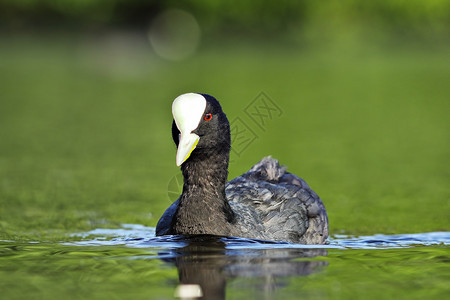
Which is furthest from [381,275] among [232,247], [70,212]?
[70,212]

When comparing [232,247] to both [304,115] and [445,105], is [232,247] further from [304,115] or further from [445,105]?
[445,105]

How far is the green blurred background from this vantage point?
10586 millimetres

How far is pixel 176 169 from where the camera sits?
41.9ft

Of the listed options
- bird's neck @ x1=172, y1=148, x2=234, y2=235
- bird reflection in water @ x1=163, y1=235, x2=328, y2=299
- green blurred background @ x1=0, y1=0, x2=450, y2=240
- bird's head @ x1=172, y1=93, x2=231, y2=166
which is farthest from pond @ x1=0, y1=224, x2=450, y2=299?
green blurred background @ x1=0, y1=0, x2=450, y2=240

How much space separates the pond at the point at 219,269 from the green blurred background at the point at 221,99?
1.79 meters

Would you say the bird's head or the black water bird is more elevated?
the bird's head

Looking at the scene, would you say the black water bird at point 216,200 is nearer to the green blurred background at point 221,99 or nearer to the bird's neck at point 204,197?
the bird's neck at point 204,197

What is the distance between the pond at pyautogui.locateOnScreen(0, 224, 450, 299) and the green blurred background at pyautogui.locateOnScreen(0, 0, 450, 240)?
1794 millimetres

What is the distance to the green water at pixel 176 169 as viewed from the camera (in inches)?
225

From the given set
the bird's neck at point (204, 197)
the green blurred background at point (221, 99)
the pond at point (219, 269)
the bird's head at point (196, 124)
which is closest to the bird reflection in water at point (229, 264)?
the pond at point (219, 269)

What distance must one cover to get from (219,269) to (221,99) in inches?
630

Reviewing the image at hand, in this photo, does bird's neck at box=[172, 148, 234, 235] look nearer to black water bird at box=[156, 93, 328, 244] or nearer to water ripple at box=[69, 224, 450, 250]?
black water bird at box=[156, 93, 328, 244]

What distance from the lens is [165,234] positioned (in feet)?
23.5

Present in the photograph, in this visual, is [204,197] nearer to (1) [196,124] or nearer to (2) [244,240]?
(2) [244,240]
